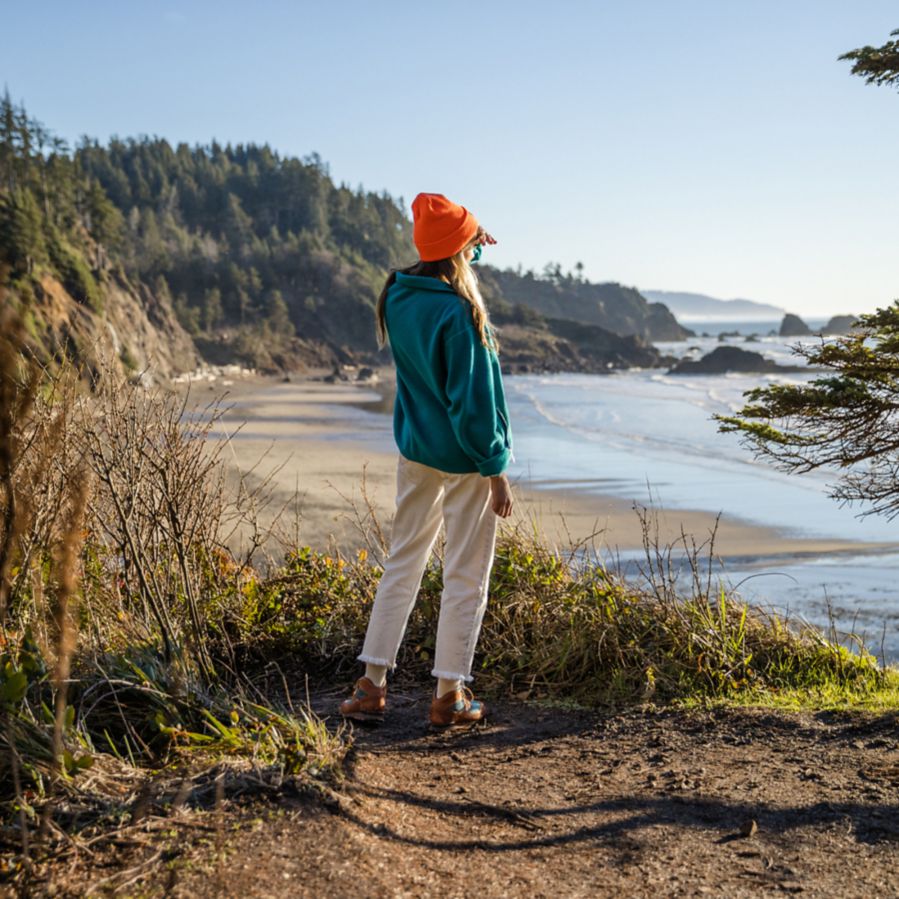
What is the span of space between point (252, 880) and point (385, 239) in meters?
122

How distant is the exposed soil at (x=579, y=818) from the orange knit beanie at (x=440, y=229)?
1845mm

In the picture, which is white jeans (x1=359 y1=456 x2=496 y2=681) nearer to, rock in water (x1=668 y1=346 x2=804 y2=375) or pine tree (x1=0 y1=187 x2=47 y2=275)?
pine tree (x1=0 y1=187 x2=47 y2=275)

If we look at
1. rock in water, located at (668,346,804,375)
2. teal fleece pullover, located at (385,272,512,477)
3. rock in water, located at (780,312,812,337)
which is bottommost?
teal fleece pullover, located at (385,272,512,477)

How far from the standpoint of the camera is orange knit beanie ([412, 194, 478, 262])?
3.68 m

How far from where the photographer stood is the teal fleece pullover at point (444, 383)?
3.53 metres

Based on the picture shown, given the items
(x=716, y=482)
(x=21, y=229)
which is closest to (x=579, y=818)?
(x=716, y=482)

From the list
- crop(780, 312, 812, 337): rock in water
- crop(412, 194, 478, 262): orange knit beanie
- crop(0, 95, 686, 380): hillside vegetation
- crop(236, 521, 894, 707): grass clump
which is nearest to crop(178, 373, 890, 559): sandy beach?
crop(236, 521, 894, 707): grass clump

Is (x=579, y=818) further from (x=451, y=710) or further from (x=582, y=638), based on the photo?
(x=582, y=638)

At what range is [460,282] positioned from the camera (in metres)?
3.66

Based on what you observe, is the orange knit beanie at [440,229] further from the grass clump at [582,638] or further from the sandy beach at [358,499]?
the grass clump at [582,638]

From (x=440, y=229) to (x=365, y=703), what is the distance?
6.17ft

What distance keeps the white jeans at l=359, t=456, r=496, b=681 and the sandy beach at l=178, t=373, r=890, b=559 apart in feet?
2.75

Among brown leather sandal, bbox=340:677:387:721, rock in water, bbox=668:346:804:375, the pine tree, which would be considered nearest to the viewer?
brown leather sandal, bbox=340:677:387:721

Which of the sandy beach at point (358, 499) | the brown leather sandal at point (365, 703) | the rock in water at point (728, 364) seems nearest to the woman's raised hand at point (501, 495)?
the brown leather sandal at point (365, 703)
